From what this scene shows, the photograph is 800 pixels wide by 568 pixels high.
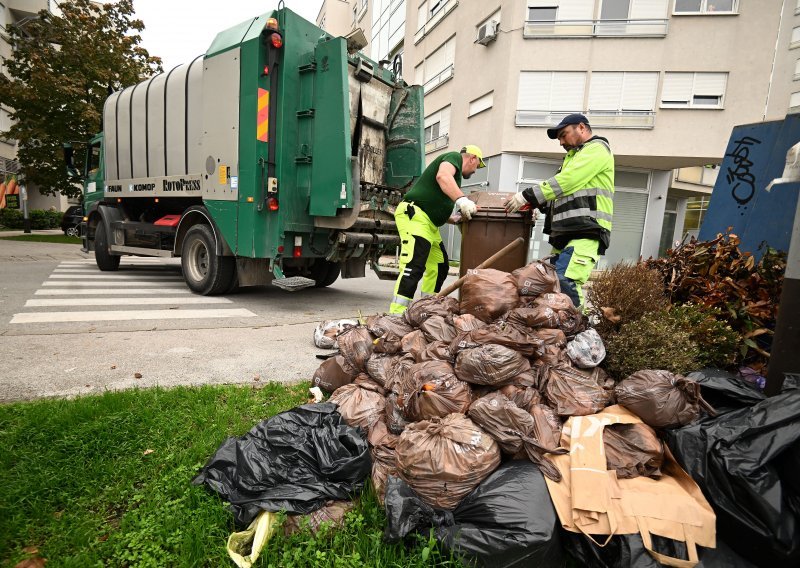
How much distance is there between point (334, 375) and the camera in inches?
108

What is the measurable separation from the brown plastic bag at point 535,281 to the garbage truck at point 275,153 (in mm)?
2819

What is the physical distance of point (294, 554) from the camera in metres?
1.47

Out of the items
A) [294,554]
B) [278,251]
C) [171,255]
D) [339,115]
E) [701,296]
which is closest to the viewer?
[294,554]

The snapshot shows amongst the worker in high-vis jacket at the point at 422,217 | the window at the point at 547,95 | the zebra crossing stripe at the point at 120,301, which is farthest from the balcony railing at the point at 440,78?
the worker in high-vis jacket at the point at 422,217

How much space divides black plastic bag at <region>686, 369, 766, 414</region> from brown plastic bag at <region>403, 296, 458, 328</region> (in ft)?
4.26

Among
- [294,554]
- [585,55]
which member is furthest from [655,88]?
[294,554]

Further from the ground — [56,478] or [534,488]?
[534,488]

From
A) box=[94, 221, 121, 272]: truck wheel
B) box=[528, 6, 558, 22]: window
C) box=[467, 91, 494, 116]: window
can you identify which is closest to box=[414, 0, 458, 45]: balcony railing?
box=[528, 6, 558, 22]: window

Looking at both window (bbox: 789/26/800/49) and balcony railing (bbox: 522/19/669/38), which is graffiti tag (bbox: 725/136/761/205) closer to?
balcony railing (bbox: 522/19/669/38)

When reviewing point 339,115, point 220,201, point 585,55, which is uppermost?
point 585,55

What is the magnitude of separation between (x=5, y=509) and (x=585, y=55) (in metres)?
15.7

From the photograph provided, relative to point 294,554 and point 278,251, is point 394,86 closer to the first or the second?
point 278,251

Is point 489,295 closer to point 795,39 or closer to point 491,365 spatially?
point 491,365

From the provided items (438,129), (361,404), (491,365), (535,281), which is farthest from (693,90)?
(361,404)
